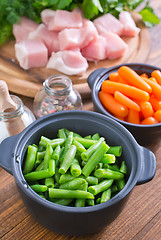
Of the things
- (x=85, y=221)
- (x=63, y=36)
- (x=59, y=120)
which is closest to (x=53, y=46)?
(x=63, y=36)

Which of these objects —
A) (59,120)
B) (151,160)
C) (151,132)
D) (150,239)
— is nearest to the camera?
(151,160)

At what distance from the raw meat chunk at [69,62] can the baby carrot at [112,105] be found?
419 mm

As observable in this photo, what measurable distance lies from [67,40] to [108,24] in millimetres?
417

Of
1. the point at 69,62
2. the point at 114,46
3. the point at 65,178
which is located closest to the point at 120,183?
the point at 65,178

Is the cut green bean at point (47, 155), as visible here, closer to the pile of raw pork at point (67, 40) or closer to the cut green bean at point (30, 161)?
the cut green bean at point (30, 161)

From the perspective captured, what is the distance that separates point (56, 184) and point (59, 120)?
1.10 ft

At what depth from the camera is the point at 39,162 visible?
1409 millimetres

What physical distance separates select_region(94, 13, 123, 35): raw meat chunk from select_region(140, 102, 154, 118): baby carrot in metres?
0.86

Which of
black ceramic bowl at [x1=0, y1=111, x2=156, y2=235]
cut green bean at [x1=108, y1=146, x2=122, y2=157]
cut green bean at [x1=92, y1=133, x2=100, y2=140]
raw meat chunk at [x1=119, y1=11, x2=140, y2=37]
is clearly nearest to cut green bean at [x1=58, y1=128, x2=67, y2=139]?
black ceramic bowl at [x1=0, y1=111, x2=156, y2=235]

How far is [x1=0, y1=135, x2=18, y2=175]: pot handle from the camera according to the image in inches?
49.8

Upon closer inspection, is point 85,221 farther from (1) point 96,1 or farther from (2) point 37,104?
(1) point 96,1

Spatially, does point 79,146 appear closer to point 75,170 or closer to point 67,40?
point 75,170

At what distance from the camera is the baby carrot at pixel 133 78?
1728mm

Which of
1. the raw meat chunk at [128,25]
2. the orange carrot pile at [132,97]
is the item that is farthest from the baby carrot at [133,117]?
the raw meat chunk at [128,25]
